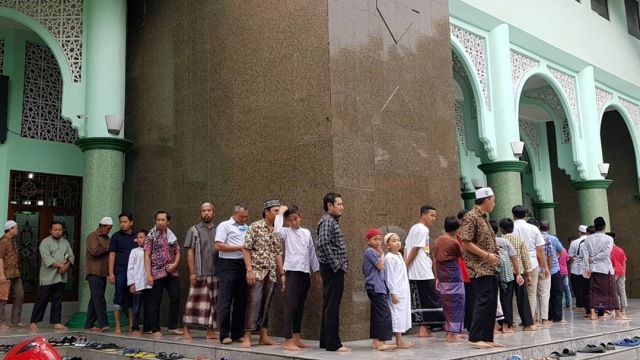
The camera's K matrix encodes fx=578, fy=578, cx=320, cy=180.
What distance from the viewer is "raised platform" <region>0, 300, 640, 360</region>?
4777mm

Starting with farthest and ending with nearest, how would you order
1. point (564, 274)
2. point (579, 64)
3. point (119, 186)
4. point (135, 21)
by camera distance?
point (579, 64)
point (564, 274)
point (135, 21)
point (119, 186)

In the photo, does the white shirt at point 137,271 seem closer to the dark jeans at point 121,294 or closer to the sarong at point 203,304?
the dark jeans at point 121,294

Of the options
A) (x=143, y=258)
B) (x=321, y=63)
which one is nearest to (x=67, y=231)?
(x=143, y=258)

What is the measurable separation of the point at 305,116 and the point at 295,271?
1.79m

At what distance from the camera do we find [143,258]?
6582 millimetres

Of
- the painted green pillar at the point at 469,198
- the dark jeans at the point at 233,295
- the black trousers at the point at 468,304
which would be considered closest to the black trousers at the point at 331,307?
the dark jeans at the point at 233,295

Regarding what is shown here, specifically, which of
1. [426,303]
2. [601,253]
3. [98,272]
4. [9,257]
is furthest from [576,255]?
[9,257]

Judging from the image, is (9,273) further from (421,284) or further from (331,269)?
(421,284)

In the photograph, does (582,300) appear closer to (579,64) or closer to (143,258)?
(579,64)

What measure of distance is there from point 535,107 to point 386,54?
914 cm

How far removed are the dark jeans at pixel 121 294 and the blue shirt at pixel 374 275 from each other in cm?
320

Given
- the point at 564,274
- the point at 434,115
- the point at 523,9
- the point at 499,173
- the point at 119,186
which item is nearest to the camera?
the point at 434,115

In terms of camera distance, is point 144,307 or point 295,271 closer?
point 295,271

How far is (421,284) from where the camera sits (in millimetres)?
5918
